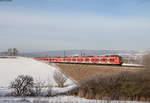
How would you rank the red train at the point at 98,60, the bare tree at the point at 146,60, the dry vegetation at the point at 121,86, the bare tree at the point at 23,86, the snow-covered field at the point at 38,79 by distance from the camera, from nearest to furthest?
the snow-covered field at the point at 38,79
the dry vegetation at the point at 121,86
the bare tree at the point at 23,86
the bare tree at the point at 146,60
the red train at the point at 98,60

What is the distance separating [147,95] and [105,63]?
1093 inches

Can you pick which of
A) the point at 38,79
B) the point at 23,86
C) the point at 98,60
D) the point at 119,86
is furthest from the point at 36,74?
the point at 119,86

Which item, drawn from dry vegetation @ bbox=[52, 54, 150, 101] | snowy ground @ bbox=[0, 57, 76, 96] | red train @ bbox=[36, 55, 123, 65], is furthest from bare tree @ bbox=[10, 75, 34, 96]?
red train @ bbox=[36, 55, 123, 65]

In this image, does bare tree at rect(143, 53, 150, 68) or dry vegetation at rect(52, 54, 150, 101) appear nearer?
dry vegetation at rect(52, 54, 150, 101)

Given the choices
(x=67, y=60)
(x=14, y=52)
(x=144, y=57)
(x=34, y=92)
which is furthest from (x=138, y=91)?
(x=14, y=52)

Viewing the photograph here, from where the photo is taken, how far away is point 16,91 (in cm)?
1568

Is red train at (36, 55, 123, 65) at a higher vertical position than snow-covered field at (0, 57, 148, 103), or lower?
higher

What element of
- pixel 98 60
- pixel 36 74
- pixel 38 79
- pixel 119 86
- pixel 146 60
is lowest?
pixel 38 79

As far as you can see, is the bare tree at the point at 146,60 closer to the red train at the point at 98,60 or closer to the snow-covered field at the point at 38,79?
the snow-covered field at the point at 38,79

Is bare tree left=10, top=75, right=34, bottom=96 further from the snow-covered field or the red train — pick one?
the red train

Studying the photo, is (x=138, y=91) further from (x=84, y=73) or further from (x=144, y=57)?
(x=84, y=73)

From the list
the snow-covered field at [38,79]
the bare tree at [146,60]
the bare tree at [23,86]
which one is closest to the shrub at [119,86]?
the bare tree at [146,60]

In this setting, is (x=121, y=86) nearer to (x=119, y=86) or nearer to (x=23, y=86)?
(x=119, y=86)

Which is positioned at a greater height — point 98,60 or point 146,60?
point 146,60
